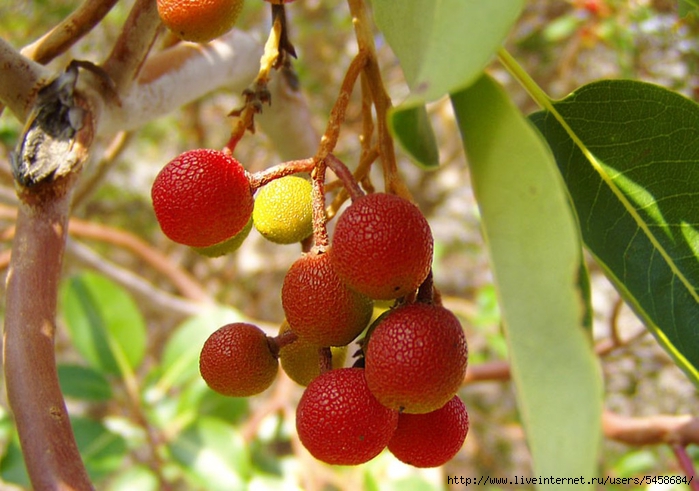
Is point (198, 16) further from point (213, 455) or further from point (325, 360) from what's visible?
point (213, 455)

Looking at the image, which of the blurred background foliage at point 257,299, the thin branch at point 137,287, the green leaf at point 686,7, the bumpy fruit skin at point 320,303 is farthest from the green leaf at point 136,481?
the green leaf at point 686,7

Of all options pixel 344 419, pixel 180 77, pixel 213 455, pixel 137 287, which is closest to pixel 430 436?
pixel 344 419

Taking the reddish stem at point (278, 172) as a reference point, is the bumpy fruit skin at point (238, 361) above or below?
below

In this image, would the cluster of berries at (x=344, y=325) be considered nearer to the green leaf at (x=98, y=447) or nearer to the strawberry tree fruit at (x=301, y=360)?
the strawberry tree fruit at (x=301, y=360)

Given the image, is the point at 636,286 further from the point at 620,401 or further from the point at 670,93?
the point at 620,401

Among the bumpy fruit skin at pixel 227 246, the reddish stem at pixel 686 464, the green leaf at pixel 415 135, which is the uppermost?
the green leaf at pixel 415 135
